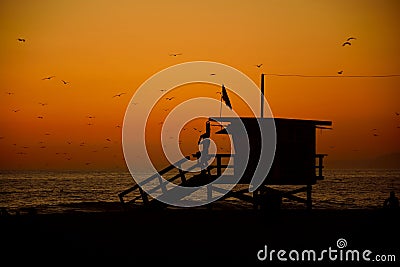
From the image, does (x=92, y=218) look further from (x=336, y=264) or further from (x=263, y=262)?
(x=336, y=264)

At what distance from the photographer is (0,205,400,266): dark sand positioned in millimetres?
20984

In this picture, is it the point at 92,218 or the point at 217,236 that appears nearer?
the point at 217,236

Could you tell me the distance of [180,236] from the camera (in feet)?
79.3

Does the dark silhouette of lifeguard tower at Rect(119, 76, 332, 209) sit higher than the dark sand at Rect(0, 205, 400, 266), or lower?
higher

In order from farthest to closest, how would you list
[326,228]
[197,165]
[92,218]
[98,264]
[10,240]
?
[197,165] < [92,218] < [326,228] < [10,240] < [98,264]

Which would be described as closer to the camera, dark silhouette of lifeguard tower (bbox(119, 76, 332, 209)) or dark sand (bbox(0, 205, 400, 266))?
dark sand (bbox(0, 205, 400, 266))

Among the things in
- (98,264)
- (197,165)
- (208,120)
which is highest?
(208,120)

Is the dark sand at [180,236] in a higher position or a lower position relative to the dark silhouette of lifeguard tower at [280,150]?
lower

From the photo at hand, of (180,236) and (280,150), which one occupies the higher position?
(280,150)

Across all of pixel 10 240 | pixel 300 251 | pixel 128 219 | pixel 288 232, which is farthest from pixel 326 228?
pixel 10 240

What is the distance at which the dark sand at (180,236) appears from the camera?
68.8 feet

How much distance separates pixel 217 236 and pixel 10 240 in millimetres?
7025

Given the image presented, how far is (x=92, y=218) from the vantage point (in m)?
27.4

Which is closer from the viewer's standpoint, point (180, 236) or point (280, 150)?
point (180, 236)
